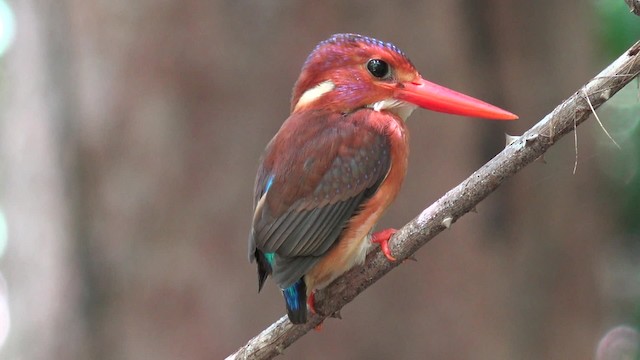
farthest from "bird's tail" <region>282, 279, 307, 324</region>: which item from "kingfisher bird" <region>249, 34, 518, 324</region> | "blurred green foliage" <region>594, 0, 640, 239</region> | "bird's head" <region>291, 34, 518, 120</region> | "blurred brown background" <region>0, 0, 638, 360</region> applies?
"blurred green foliage" <region>594, 0, 640, 239</region>

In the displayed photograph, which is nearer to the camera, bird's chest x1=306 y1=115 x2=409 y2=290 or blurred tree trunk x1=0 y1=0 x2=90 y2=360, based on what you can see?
bird's chest x1=306 y1=115 x2=409 y2=290

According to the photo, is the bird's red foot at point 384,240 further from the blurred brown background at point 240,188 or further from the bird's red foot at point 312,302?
the blurred brown background at point 240,188

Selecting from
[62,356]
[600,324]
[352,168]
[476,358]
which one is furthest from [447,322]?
[62,356]

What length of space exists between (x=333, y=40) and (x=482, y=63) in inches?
31.7

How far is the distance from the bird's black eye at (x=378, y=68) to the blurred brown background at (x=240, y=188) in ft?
2.05

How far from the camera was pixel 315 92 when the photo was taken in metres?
1.55

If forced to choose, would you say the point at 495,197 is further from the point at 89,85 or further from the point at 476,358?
the point at 89,85

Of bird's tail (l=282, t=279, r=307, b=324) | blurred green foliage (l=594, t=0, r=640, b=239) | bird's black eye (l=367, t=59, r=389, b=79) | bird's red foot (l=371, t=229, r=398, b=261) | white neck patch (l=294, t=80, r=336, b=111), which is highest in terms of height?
bird's black eye (l=367, t=59, r=389, b=79)

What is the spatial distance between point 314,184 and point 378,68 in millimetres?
294

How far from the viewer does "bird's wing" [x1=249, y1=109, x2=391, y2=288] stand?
1.33 m

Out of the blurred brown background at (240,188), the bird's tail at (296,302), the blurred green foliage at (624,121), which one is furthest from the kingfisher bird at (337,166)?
the blurred green foliage at (624,121)

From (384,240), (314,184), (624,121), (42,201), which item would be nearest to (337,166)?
(314,184)

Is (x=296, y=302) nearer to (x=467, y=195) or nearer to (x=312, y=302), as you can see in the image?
(x=312, y=302)

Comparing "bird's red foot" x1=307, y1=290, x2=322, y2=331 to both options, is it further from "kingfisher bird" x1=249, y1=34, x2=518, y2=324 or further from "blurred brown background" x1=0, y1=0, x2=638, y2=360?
"blurred brown background" x1=0, y1=0, x2=638, y2=360
